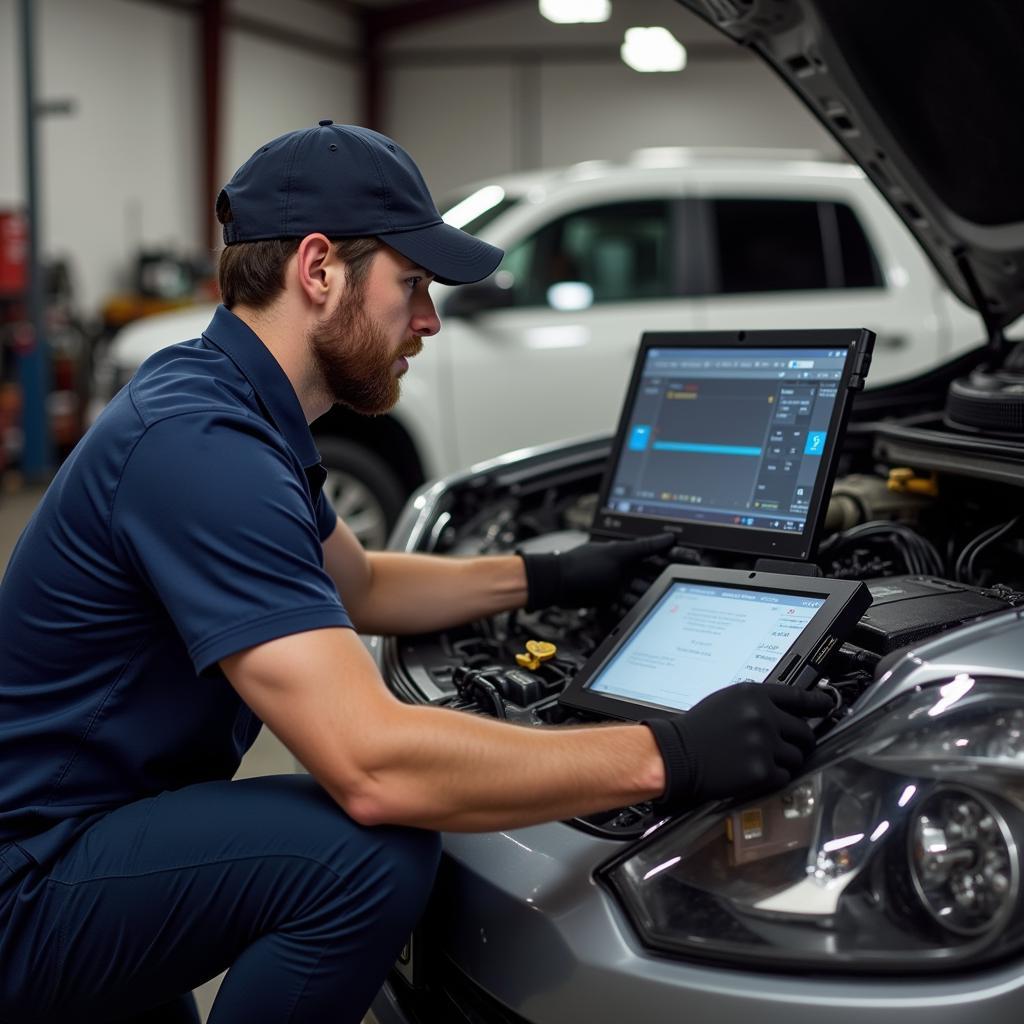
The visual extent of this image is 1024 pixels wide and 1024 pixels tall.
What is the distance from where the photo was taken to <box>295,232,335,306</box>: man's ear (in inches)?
59.3

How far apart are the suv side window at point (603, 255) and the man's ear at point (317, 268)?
126 inches

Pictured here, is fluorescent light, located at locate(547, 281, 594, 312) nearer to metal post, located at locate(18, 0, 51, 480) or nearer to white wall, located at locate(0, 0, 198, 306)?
metal post, located at locate(18, 0, 51, 480)

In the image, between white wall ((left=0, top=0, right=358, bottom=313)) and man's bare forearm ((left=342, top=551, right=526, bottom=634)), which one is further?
white wall ((left=0, top=0, right=358, bottom=313))

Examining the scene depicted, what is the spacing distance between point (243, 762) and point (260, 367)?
1.75 meters

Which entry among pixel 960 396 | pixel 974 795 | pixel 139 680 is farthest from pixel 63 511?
pixel 960 396

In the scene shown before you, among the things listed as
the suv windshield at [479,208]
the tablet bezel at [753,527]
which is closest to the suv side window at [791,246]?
the suv windshield at [479,208]

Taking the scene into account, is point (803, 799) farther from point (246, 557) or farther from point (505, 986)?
point (246, 557)

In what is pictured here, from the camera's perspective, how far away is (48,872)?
1.39m

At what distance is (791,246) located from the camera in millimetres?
4934

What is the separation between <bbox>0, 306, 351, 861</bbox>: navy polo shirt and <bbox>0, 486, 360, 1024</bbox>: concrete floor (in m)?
0.44

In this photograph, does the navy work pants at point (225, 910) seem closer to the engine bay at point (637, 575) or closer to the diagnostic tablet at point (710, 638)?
the engine bay at point (637, 575)

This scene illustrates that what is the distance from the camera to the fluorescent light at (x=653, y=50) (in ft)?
41.7

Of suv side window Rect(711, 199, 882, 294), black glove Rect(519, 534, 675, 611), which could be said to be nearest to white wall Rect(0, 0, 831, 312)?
suv side window Rect(711, 199, 882, 294)

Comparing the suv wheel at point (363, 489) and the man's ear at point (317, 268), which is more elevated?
the man's ear at point (317, 268)
